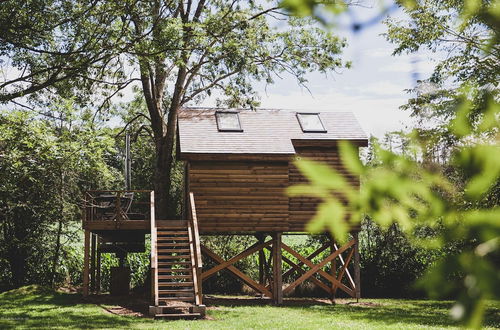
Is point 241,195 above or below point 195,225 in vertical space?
above

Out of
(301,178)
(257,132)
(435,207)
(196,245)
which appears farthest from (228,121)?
(435,207)

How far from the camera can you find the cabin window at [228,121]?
19608 mm

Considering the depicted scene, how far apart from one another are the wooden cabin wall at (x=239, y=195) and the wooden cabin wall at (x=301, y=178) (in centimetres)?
44

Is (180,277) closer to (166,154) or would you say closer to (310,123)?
(310,123)

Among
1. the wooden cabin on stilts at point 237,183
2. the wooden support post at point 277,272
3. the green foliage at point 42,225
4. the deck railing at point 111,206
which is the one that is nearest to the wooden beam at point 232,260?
the wooden cabin on stilts at point 237,183

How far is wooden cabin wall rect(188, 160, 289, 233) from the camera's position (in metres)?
18.5

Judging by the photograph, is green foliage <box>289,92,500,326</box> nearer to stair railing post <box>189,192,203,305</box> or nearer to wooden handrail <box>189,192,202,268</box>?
stair railing post <box>189,192,203,305</box>

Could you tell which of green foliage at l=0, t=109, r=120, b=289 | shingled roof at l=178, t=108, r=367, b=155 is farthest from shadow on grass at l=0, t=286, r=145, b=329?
shingled roof at l=178, t=108, r=367, b=155

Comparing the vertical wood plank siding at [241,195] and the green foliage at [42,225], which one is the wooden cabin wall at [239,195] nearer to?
the vertical wood plank siding at [241,195]

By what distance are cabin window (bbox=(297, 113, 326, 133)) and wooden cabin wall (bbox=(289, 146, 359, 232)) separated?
694mm

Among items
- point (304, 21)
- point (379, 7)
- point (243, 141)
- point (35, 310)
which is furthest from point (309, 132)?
point (379, 7)

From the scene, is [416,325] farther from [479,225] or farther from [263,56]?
[479,225]

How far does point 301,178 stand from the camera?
19.2 metres

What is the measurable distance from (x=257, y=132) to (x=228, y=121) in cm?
108
